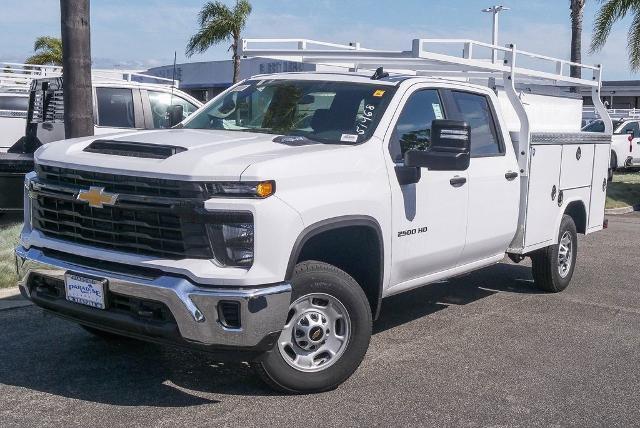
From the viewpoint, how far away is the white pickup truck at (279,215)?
14.6 feet

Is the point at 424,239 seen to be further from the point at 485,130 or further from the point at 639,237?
the point at 639,237

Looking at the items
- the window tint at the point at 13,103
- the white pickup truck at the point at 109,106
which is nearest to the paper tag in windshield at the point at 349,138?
the white pickup truck at the point at 109,106

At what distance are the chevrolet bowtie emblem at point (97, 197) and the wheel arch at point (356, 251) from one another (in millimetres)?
1153

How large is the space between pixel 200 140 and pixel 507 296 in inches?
165

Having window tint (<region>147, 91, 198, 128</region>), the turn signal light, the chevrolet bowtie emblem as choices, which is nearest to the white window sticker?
the turn signal light

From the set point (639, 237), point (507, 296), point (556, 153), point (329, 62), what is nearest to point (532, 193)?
point (556, 153)

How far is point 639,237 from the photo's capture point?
12.6 metres

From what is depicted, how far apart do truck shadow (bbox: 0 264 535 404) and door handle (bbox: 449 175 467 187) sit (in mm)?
1376

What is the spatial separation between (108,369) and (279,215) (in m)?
1.82

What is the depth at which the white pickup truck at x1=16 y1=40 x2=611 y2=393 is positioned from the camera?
4449 mm

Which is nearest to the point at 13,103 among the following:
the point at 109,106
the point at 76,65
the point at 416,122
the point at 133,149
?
the point at 109,106

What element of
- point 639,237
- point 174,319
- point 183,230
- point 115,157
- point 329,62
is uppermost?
point 329,62

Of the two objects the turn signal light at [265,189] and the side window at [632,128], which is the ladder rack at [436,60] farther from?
the side window at [632,128]

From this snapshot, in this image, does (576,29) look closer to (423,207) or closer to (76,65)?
(76,65)
